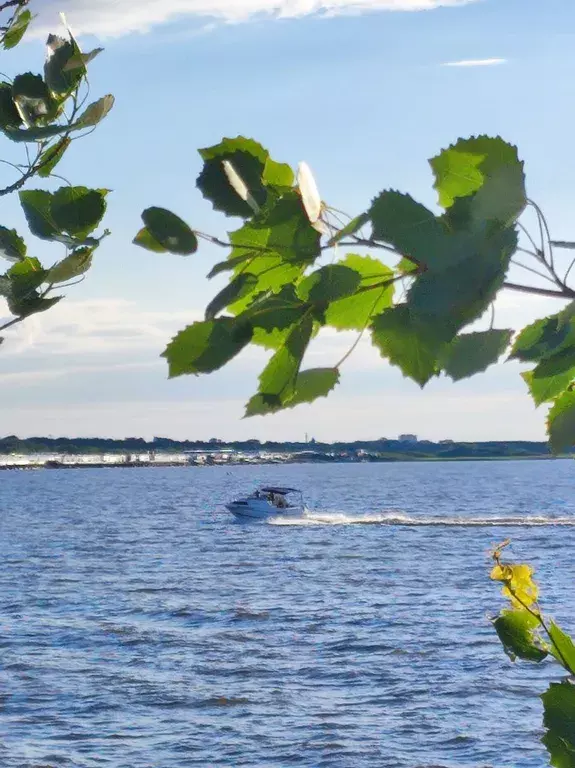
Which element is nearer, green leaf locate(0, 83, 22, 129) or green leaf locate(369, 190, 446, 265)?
green leaf locate(369, 190, 446, 265)

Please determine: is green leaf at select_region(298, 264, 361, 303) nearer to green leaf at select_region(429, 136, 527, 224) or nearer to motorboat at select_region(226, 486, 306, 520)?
green leaf at select_region(429, 136, 527, 224)

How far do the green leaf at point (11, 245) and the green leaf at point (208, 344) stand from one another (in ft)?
2.01

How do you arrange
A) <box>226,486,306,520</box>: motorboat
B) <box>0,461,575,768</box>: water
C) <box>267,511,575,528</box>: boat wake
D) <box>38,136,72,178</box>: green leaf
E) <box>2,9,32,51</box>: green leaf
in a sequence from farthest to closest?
<box>267,511,575,528</box>: boat wake
<box>226,486,306,520</box>: motorboat
<box>0,461,575,768</box>: water
<box>2,9,32,51</box>: green leaf
<box>38,136,72,178</box>: green leaf

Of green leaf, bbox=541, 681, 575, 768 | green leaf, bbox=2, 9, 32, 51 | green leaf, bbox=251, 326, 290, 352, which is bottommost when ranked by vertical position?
green leaf, bbox=541, 681, 575, 768

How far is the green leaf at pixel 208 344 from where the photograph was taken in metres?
1.08

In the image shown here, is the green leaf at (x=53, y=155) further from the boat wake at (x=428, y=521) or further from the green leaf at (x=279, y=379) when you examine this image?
the boat wake at (x=428, y=521)

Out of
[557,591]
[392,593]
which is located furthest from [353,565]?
[557,591]

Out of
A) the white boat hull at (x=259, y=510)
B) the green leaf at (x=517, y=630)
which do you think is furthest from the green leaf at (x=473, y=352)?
the white boat hull at (x=259, y=510)

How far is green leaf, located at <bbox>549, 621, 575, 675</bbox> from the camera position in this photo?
150 centimetres

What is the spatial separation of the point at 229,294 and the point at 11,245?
0.68 meters

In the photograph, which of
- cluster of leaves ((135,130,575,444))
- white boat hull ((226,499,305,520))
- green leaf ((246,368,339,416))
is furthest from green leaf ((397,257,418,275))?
white boat hull ((226,499,305,520))

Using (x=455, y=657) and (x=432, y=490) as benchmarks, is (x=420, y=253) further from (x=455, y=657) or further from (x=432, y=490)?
(x=432, y=490)

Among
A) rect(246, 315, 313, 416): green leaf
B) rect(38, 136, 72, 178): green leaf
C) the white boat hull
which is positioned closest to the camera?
rect(246, 315, 313, 416): green leaf

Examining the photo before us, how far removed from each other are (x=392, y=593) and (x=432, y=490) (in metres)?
112
